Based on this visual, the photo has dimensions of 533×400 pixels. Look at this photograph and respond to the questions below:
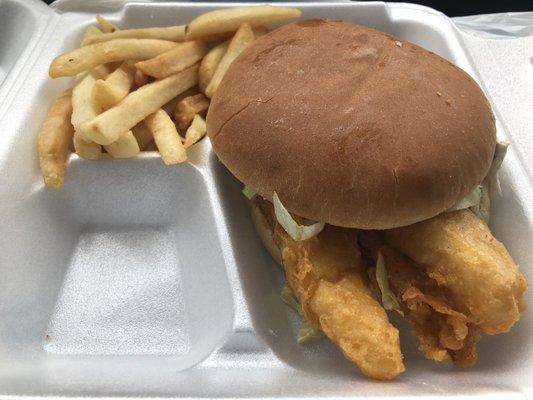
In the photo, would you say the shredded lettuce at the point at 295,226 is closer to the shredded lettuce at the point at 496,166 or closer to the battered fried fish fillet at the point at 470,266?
the battered fried fish fillet at the point at 470,266

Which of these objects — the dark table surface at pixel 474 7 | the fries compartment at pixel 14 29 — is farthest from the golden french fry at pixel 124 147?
the dark table surface at pixel 474 7

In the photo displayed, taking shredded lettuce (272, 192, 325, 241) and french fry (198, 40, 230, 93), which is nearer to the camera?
shredded lettuce (272, 192, 325, 241)

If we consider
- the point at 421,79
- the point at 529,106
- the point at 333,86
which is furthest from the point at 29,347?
the point at 529,106

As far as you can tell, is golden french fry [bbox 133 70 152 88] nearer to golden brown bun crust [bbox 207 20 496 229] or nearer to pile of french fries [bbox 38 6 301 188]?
pile of french fries [bbox 38 6 301 188]

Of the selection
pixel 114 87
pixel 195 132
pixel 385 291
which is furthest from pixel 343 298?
pixel 114 87

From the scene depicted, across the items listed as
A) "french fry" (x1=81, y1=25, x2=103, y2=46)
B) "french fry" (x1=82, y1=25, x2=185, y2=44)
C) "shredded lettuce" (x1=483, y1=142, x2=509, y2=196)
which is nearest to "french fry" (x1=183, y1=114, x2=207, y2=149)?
"french fry" (x1=82, y1=25, x2=185, y2=44)

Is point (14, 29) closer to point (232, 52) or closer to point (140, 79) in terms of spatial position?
point (140, 79)

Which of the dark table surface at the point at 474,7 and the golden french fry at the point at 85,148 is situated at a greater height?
the golden french fry at the point at 85,148
